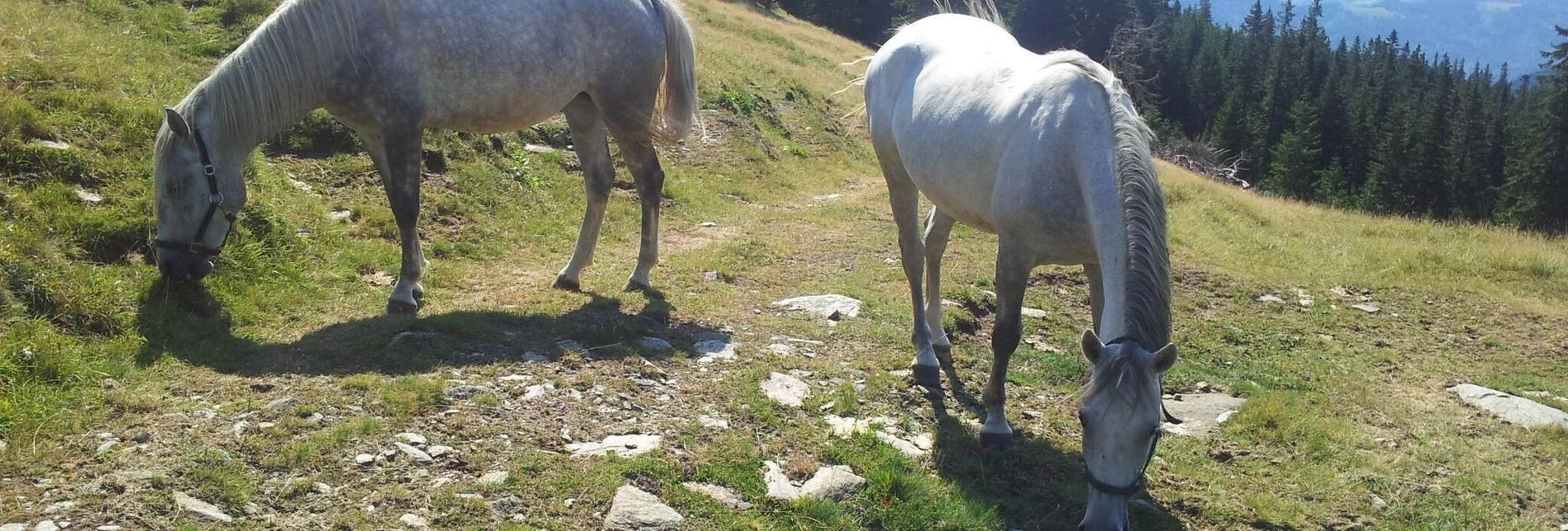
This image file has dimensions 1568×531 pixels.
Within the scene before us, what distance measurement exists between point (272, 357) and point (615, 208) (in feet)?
18.5

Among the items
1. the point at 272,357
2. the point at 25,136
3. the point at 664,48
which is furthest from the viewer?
the point at 664,48

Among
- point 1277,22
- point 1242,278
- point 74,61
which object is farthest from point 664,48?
point 1277,22

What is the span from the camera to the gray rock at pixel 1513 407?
247 inches

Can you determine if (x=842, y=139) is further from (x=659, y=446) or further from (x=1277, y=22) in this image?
(x=1277, y=22)

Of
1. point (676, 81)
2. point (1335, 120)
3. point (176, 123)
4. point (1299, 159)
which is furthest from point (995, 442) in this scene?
point (1335, 120)

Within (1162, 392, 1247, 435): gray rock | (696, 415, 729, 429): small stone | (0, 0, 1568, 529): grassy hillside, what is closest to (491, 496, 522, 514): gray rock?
(0, 0, 1568, 529): grassy hillside

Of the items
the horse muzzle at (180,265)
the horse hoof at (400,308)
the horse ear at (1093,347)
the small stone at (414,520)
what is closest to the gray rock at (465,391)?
the small stone at (414,520)

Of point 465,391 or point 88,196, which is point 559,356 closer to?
point 465,391

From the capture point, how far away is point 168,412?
4297mm

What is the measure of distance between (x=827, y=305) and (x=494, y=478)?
3.87 metres

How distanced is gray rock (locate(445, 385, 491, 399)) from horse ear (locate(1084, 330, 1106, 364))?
3.05 meters

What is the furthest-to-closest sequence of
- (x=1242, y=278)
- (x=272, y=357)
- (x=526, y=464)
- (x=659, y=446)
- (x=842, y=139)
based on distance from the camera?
1. (x=842, y=139)
2. (x=1242, y=278)
3. (x=272, y=357)
4. (x=659, y=446)
5. (x=526, y=464)

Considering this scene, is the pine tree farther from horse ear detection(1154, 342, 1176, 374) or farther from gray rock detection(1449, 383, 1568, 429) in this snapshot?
horse ear detection(1154, 342, 1176, 374)

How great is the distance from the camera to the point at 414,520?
3654 millimetres
